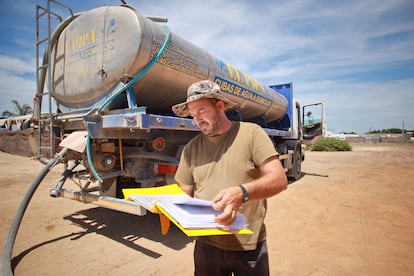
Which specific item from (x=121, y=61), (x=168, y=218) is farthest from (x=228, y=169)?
(x=121, y=61)

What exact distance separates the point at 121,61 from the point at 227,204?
8.43 feet

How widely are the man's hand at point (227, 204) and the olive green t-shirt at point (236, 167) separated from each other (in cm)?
25

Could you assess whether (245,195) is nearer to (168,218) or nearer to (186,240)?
(168,218)

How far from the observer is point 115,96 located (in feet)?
9.70

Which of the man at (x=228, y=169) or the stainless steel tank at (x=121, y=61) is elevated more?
the stainless steel tank at (x=121, y=61)

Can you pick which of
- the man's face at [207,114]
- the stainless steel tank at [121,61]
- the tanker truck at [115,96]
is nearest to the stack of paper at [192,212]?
the man's face at [207,114]

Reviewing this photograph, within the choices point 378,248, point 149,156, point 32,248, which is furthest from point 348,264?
point 32,248

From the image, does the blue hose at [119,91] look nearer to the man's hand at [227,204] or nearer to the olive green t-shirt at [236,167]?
the olive green t-shirt at [236,167]

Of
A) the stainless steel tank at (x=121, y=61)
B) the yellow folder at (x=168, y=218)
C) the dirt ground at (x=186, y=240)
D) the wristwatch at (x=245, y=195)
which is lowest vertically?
the dirt ground at (x=186, y=240)

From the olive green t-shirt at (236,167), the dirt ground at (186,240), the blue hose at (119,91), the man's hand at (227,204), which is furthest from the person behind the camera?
the blue hose at (119,91)

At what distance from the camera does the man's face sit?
1.42 m

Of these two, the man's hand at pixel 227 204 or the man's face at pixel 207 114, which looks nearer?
the man's hand at pixel 227 204

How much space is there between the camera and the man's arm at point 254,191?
3.48ft

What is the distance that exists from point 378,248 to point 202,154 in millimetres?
3093
